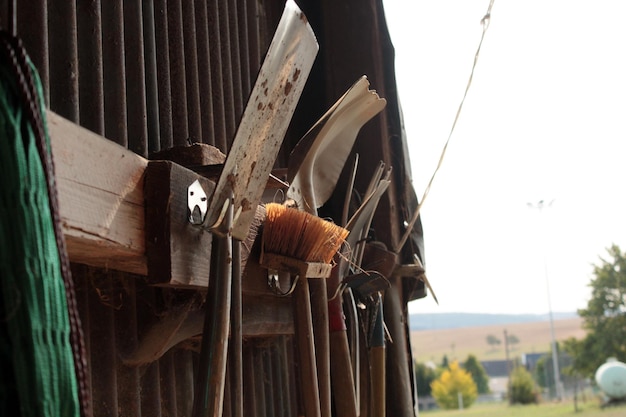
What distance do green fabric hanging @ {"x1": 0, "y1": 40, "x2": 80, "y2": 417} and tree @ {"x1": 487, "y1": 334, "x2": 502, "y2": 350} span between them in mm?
62177

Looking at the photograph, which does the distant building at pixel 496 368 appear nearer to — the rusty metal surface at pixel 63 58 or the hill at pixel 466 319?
the hill at pixel 466 319

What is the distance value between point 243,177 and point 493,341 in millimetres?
62599

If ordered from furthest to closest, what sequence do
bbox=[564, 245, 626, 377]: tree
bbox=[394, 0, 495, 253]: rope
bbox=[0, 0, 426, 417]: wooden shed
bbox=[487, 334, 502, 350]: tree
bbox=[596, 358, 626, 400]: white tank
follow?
bbox=[487, 334, 502, 350]: tree, bbox=[564, 245, 626, 377]: tree, bbox=[596, 358, 626, 400]: white tank, bbox=[394, 0, 495, 253]: rope, bbox=[0, 0, 426, 417]: wooden shed

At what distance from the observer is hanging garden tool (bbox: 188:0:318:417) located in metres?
1.00

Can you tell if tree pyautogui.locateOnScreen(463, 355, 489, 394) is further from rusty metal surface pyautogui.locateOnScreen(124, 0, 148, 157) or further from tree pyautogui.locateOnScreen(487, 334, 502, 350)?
rusty metal surface pyautogui.locateOnScreen(124, 0, 148, 157)

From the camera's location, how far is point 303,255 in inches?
52.9

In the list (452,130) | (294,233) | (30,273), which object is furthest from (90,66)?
(452,130)

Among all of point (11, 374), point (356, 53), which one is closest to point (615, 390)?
point (356, 53)

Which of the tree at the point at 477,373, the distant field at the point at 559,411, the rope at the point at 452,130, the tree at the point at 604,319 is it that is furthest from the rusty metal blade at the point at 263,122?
the tree at the point at 477,373

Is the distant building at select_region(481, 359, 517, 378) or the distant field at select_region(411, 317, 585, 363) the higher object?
the distant field at select_region(411, 317, 585, 363)

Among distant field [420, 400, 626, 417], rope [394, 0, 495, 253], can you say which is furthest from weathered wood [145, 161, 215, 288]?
distant field [420, 400, 626, 417]

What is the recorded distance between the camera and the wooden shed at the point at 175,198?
0.93 m

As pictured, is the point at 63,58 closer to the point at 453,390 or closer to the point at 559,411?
the point at 559,411

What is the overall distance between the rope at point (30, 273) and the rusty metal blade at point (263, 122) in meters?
0.45
